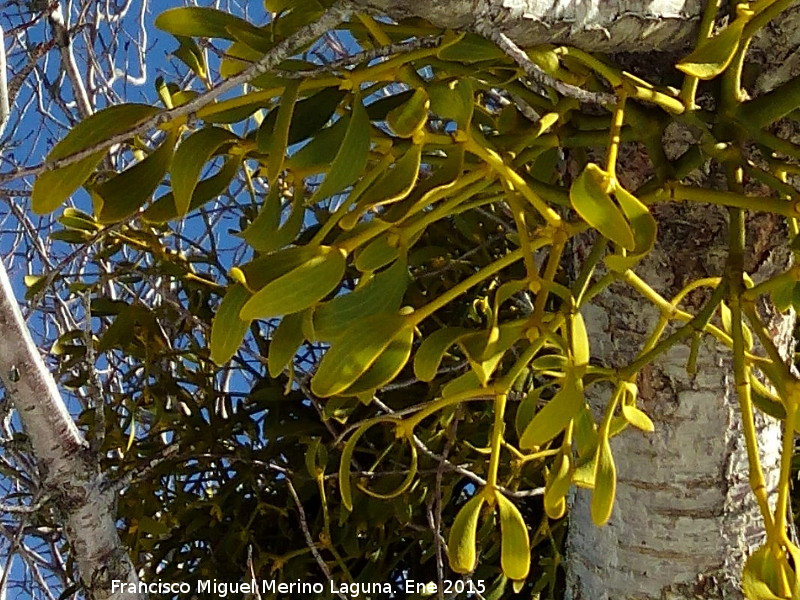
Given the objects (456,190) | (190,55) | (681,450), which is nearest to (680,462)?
(681,450)

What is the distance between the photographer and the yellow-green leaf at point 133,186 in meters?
0.31

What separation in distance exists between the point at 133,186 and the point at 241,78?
3.9 inches

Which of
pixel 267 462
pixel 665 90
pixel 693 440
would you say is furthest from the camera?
pixel 267 462

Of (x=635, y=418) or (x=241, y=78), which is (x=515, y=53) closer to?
(x=241, y=78)

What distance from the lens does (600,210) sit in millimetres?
247

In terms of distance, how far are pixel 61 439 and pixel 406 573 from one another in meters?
0.34

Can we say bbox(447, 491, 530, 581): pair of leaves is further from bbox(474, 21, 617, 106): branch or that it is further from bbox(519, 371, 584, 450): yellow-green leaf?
bbox(474, 21, 617, 106): branch

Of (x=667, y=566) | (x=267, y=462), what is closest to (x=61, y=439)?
(x=267, y=462)

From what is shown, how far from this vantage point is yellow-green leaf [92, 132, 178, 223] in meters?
0.31

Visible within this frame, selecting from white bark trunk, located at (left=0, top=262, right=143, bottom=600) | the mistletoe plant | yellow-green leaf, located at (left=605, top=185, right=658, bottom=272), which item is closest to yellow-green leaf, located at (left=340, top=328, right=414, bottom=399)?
Answer: the mistletoe plant

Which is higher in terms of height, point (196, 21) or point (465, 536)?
point (196, 21)

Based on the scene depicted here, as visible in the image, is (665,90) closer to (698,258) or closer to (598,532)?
(698,258)

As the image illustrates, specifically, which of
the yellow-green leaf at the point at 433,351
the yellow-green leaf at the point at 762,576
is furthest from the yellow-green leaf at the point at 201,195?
the yellow-green leaf at the point at 762,576

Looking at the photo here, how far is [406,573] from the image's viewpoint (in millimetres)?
726
